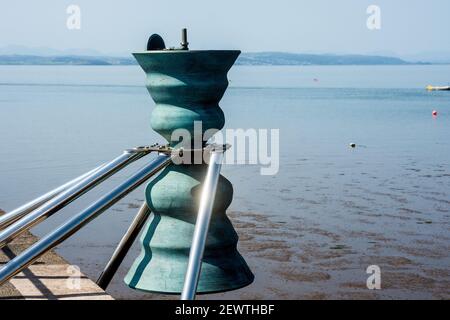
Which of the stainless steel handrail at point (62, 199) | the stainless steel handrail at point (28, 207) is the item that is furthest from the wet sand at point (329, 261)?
the stainless steel handrail at point (62, 199)

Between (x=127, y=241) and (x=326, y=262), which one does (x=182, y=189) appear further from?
(x=326, y=262)

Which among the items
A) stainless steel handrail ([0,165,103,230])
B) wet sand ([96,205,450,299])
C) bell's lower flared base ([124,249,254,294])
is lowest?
wet sand ([96,205,450,299])

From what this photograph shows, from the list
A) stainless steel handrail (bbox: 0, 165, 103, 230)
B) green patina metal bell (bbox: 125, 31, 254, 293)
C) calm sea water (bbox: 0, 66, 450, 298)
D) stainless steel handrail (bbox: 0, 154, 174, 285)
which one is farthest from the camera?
calm sea water (bbox: 0, 66, 450, 298)

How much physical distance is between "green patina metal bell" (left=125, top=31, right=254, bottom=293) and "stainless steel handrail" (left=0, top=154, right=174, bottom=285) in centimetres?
18

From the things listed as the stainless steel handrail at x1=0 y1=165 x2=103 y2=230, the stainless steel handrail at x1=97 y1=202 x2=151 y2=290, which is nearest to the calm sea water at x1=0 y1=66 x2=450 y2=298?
the stainless steel handrail at x1=97 y1=202 x2=151 y2=290

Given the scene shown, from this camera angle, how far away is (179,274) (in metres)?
4.71

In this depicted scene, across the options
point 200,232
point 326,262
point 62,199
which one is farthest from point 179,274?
point 326,262

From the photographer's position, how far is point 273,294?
11.3 meters

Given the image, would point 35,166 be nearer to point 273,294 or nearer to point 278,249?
point 278,249

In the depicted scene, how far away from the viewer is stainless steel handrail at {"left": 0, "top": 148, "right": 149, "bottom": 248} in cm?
433

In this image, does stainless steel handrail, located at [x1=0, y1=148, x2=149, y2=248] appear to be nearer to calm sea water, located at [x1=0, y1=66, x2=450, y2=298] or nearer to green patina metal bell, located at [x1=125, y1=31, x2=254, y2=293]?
green patina metal bell, located at [x1=125, y1=31, x2=254, y2=293]

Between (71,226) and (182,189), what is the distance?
795mm

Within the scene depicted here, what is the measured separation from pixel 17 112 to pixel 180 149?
145ft
